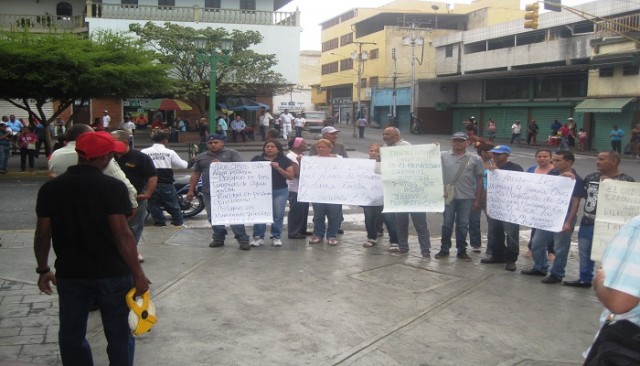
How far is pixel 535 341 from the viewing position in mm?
5246

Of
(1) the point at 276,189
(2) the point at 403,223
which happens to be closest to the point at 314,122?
(1) the point at 276,189

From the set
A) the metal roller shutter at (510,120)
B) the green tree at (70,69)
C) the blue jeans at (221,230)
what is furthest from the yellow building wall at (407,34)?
the blue jeans at (221,230)

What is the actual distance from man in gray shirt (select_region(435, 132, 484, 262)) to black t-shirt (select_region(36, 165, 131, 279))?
17.2ft

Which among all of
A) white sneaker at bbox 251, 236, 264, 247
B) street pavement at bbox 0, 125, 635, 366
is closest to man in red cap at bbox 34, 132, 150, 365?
street pavement at bbox 0, 125, 635, 366

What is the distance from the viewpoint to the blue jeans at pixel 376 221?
8633 mm

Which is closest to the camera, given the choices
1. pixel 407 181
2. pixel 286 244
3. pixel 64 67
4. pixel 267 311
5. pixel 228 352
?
pixel 228 352

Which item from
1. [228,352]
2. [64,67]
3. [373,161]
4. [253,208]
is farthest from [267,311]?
[64,67]

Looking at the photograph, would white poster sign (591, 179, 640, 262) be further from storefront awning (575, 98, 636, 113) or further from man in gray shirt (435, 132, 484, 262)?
storefront awning (575, 98, 636, 113)

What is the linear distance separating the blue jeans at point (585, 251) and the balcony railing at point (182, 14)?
33.2 meters

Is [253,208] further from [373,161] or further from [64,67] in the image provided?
[64,67]

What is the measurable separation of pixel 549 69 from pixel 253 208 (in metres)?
32.5

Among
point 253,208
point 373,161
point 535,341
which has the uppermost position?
point 373,161

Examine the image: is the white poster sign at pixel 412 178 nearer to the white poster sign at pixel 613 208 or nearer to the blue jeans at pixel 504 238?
the blue jeans at pixel 504 238

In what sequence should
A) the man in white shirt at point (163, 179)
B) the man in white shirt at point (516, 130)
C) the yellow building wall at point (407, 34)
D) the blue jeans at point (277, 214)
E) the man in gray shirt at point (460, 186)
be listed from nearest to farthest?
the man in gray shirt at point (460, 186) → the blue jeans at point (277, 214) → the man in white shirt at point (163, 179) → the man in white shirt at point (516, 130) → the yellow building wall at point (407, 34)
